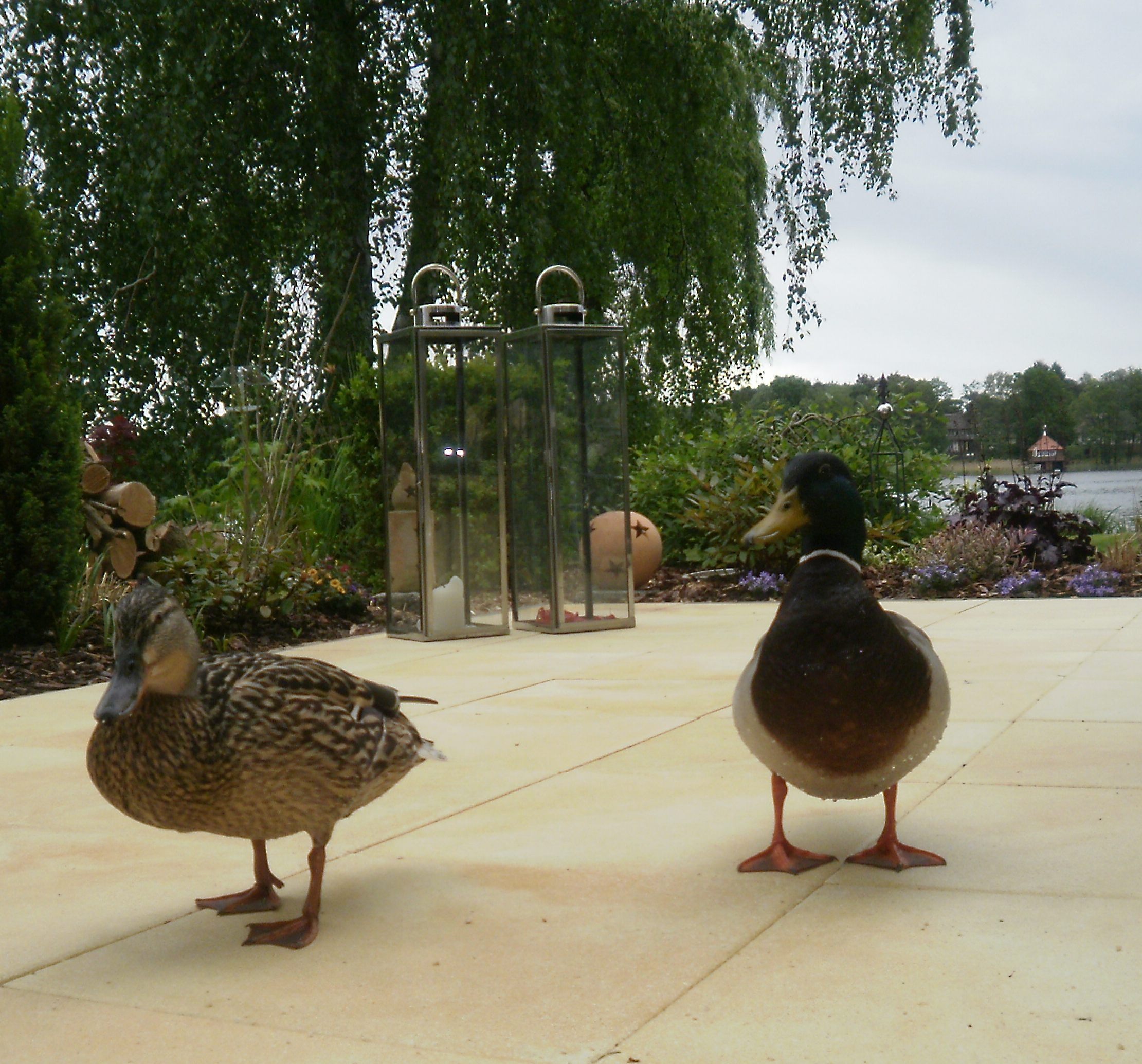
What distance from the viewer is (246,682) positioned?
279cm

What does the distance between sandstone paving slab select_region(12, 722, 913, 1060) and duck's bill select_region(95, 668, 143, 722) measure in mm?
564

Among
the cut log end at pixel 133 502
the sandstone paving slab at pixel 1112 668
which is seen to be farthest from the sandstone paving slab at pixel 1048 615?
the cut log end at pixel 133 502

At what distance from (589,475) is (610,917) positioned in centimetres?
591

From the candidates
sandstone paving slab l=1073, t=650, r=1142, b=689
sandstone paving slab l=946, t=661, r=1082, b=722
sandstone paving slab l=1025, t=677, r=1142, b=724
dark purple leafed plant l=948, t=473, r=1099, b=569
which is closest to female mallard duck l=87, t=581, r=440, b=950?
sandstone paving slab l=946, t=661, r=1082, b=722

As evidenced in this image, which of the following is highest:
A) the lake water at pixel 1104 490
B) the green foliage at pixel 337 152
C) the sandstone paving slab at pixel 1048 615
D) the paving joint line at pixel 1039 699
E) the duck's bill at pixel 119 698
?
the green foliage at pixel 337 152

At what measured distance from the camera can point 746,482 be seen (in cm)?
1132

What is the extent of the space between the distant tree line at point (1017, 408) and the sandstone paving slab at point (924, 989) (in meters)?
9.16

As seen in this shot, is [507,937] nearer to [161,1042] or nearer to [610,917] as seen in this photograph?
[610,917]

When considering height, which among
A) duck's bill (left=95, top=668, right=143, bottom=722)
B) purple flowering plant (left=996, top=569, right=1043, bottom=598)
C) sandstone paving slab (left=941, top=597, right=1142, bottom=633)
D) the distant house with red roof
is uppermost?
the distant house with red roof

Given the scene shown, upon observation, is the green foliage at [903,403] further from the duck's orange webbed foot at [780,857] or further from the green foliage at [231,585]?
the duck's orange webbed foot at [780,857]

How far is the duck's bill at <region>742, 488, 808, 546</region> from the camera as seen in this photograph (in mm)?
3160

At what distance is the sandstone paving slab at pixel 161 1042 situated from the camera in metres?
2.20

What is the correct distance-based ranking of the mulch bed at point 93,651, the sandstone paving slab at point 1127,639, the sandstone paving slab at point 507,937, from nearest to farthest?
the sandstone paving slab at point 507,937 < the mulch bed at point 93,651 < the sandstone paving slab at point 1127,639

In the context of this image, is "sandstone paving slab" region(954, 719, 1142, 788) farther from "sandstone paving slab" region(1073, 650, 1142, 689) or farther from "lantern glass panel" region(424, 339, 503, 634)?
"lantern glass panel" region(424, 339, 503, 634)
